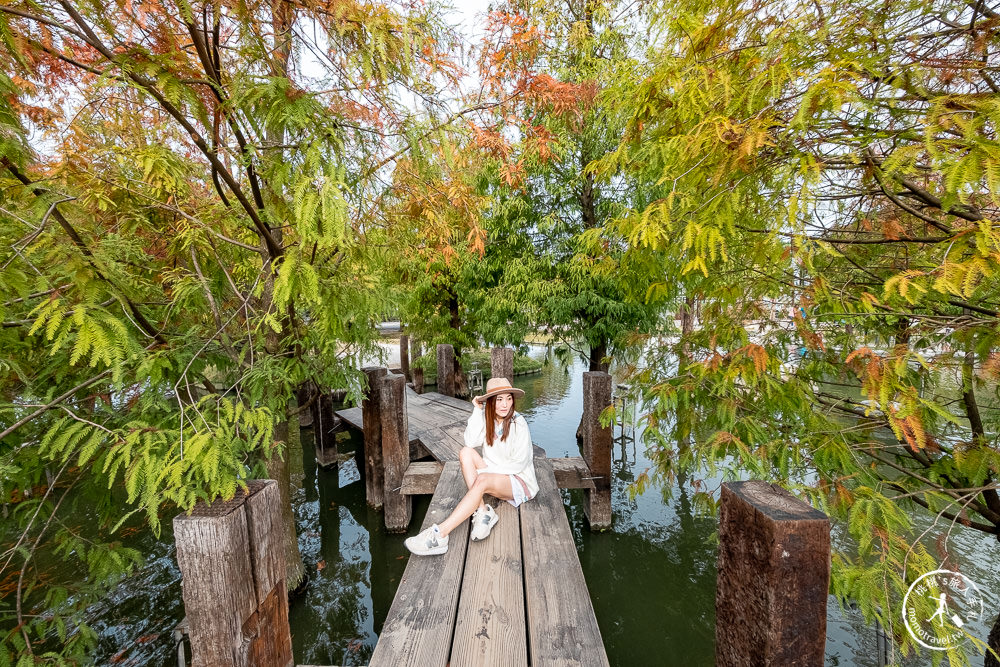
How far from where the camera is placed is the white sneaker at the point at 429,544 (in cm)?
273

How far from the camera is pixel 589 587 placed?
5129 millimetres

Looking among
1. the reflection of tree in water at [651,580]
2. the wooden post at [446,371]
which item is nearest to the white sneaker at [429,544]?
the reflection of tree in water at [651,580]

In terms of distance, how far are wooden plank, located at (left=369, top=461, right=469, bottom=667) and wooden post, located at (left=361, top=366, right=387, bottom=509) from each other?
353 cm

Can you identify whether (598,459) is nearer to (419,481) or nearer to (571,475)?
(571,475)

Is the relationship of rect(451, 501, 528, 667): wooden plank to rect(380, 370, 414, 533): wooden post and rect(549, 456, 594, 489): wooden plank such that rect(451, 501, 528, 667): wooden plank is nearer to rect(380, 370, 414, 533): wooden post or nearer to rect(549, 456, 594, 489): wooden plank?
rect(549, 456, 594, 489): wooden plank

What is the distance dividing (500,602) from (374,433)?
449 cm

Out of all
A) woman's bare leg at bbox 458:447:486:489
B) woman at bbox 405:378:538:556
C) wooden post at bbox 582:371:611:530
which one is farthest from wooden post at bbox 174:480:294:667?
wooden post at bbox 582:371:611:530

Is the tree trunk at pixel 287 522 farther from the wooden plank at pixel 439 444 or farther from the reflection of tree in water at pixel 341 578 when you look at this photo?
the wooden plank at pixel 439 444

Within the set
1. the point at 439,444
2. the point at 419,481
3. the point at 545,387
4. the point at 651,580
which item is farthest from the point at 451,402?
the point at 545,387

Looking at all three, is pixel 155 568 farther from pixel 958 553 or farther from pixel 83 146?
pixel 958 553

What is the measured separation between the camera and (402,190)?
13.6ft

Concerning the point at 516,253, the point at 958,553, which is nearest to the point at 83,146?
the point at 516,253

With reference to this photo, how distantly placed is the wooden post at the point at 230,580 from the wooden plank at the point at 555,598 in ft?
4.23

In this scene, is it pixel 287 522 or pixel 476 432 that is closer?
pixel 476 432
